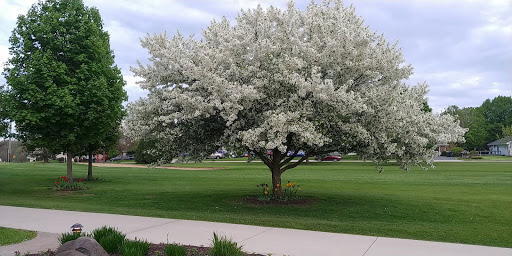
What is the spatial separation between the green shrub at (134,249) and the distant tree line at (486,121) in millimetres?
89551

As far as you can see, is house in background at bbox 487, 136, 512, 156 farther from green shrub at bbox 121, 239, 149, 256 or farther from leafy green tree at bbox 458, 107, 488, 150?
green shrub at bbox 121, 239, 149, 256

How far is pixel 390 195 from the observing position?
17.1 m

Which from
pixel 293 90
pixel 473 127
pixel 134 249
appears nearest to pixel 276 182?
pixel 293 90

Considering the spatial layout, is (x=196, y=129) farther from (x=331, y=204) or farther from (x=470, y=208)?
(x=470, y=208)

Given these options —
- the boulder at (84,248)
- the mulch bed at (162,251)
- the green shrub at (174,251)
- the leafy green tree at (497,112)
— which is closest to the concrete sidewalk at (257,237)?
the mulch bed at (162,251)

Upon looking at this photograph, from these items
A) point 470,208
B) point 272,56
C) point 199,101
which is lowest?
point 470,208

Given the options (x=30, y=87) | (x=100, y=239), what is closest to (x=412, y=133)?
(x=100, y=239)

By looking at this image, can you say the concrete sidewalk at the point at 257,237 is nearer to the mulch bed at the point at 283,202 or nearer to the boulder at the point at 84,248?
the boulder at the point at 84,248

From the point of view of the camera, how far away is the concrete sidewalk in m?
7.26

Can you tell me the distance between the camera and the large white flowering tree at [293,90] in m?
11.2

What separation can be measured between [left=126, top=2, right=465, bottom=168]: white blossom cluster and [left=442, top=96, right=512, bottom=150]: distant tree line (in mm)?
81856

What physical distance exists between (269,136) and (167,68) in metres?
4.24

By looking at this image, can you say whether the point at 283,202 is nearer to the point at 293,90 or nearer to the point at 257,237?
the point at 293,90

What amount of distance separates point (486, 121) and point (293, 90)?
114584 mm
